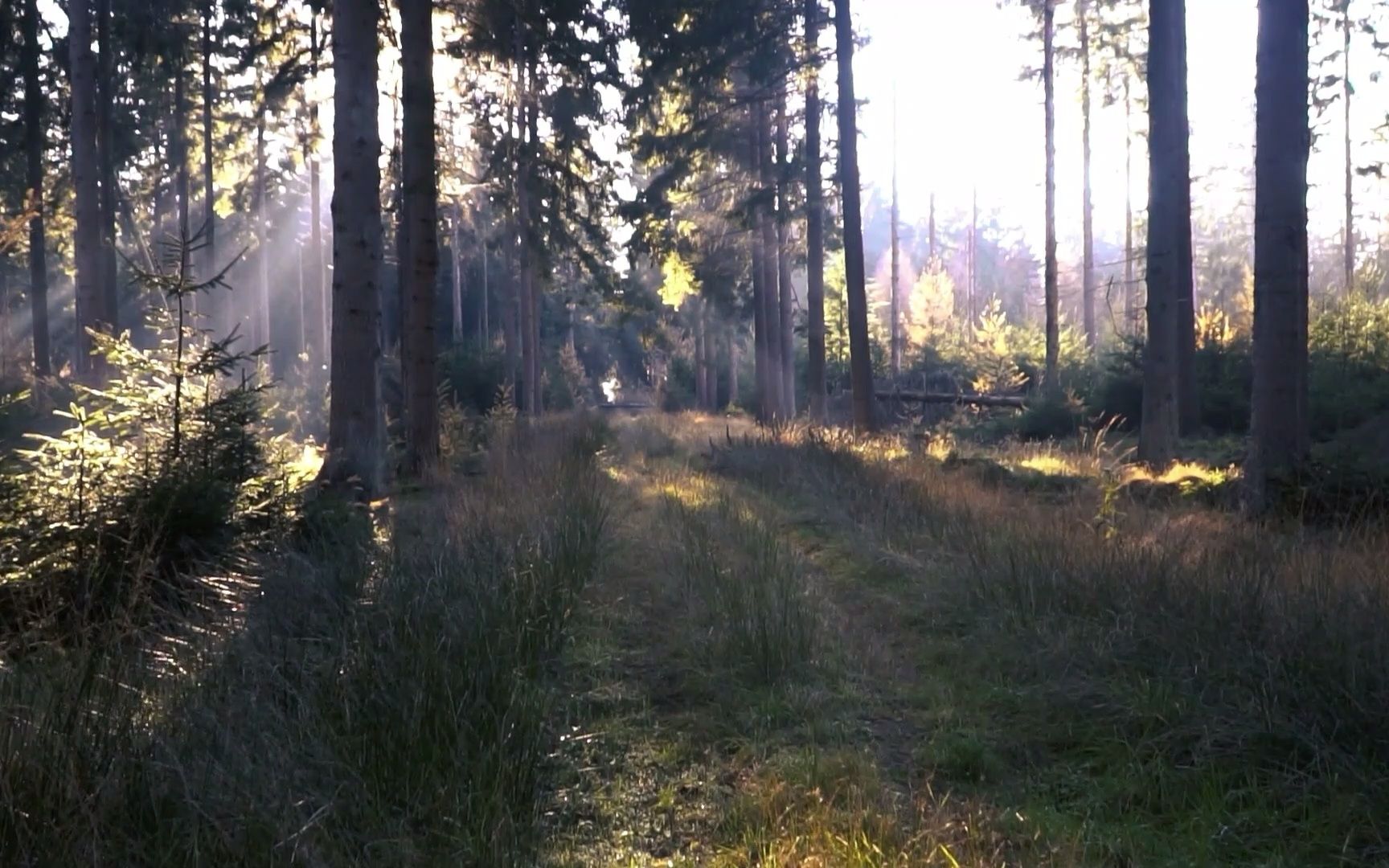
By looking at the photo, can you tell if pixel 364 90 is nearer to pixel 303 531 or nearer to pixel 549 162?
pixel 303 531

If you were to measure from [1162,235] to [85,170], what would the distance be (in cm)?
1693

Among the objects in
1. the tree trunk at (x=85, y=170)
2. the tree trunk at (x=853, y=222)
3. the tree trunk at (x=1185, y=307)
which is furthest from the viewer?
the tree trunk at (x=853, y=222)

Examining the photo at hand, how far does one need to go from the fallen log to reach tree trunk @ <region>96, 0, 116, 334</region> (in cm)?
1781

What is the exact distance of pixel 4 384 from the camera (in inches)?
782

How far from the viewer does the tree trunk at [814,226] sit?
2023 centimetres

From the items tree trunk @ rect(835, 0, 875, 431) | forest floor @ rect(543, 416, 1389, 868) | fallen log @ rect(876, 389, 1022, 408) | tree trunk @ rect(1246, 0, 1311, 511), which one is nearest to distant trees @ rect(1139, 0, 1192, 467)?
tree trunk @ rect(1246, 0, 1311, 511)

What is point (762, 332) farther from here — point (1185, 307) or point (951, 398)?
point (1185, 307)

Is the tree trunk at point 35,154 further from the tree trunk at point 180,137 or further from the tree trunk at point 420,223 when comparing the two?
the tree trunk at point 420,223

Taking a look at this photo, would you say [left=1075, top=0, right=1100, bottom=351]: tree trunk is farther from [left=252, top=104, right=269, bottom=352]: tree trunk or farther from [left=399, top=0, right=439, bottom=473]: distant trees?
[left=252, top=104, right=269, bottom=352]: tree trunk

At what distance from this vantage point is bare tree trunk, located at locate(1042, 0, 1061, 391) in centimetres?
2853

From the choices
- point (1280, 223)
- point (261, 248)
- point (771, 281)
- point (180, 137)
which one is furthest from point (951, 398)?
point (261, 248)

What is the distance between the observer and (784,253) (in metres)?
28.5

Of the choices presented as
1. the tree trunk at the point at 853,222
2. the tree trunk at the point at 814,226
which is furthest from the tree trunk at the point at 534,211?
the tree trunk at the point at 853,222

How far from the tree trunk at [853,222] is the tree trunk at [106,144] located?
12.9m
